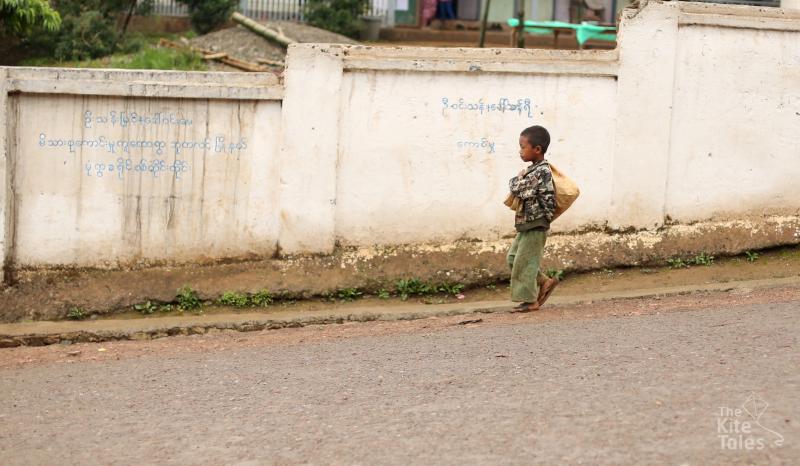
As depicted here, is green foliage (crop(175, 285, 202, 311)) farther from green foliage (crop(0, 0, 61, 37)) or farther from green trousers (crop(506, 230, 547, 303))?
green foliage (crop(0, 0, 61, 37))

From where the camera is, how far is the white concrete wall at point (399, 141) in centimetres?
834

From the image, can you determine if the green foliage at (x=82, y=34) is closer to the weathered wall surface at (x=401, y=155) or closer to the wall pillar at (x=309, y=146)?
the weathered wall surface at (x=401, y=155)

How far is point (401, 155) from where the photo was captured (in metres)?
8.66

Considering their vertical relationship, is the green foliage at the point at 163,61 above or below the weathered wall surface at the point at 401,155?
above

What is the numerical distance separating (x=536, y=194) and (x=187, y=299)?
274 centimetres

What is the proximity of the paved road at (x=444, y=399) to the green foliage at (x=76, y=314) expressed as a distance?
136cm

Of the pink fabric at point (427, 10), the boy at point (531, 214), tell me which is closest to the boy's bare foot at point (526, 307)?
the boy at point (531, 214)

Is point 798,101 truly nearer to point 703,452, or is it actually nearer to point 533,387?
point 533,387

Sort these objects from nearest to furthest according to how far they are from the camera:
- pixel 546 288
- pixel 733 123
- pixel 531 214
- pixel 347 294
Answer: pixel 531 214 → pixel 546 288 → pixel 347 294 → pixel 733 123

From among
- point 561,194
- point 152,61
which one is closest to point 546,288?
point 561,194

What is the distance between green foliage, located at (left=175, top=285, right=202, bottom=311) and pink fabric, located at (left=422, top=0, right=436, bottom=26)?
14319 millimetres

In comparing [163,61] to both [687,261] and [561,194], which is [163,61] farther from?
[561,194]

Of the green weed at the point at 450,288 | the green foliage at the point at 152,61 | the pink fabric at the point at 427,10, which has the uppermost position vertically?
the pink fabric at the point at 427,10

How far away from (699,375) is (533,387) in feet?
2.79
